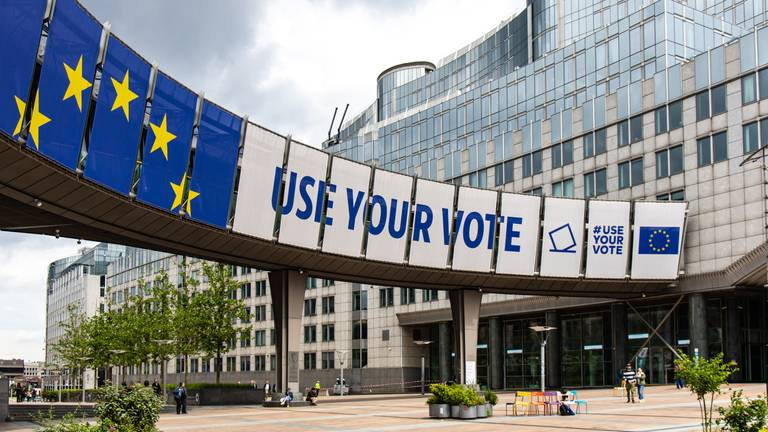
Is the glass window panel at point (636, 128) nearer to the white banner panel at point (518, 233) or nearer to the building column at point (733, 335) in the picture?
the building column at point (733, 335)

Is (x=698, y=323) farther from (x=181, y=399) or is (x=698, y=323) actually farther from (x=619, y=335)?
(x=181, y=399)

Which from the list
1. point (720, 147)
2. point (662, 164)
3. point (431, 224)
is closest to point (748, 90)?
point (720, 147)

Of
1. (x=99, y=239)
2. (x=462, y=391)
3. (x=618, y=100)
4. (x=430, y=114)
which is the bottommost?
(x=462, y=391)

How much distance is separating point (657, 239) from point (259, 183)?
102 feet

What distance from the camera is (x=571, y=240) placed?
182 ft

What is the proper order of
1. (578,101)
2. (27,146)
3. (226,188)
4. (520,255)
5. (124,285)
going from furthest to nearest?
(124,285) → (578,101) → (520,255) → (226,188) → (27,146)

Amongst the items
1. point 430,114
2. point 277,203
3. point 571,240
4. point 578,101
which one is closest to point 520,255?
point 571,240

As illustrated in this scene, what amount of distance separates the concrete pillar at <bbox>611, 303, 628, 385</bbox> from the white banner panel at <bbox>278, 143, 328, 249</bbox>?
33.2m

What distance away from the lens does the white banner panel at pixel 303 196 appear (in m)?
42.2

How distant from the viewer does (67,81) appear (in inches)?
1061

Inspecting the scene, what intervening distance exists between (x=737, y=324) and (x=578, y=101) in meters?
30.4

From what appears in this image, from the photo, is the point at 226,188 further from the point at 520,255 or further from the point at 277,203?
the point at 520,255

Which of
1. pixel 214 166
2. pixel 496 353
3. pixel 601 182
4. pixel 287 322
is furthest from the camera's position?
pixel 496 353

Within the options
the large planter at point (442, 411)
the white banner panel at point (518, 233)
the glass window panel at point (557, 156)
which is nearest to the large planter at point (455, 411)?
the large planter at point (442, 411)
